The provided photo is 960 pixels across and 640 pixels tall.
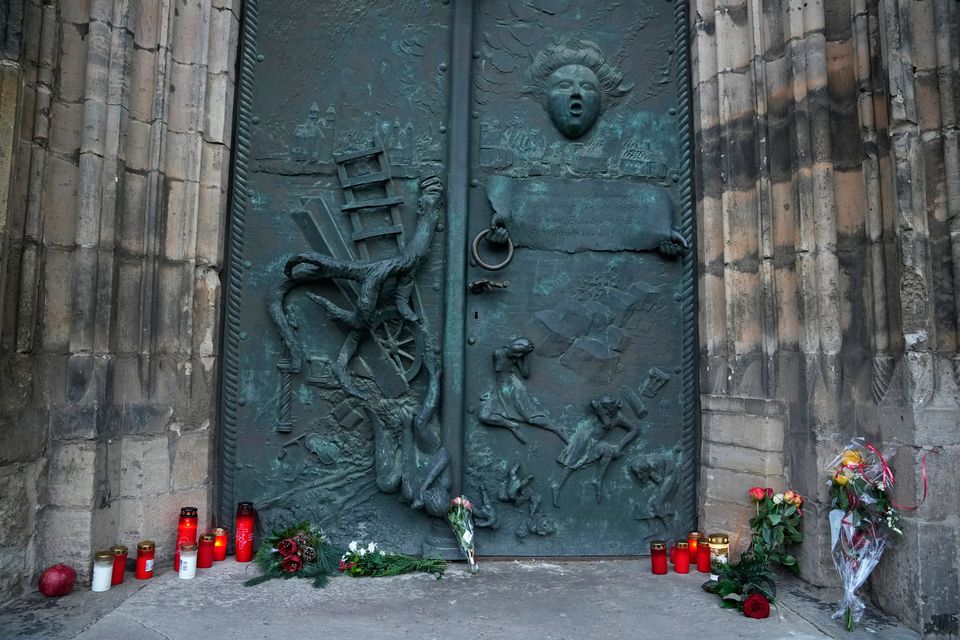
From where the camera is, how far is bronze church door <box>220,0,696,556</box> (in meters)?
A: 3.69

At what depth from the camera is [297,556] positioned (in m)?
3.33

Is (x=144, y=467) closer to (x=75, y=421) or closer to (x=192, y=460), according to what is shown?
(x=192, y=460)

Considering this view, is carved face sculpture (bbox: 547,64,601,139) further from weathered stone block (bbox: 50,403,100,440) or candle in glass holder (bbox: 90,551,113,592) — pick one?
candle in glass holder (bbox: 90,551,113,592)

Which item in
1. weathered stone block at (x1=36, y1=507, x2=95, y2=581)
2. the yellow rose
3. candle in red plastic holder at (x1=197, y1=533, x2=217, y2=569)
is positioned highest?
the yellow rose

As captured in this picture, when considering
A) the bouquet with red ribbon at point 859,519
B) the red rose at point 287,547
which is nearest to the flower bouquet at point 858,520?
the bouquet with red ribbon at point 859,519

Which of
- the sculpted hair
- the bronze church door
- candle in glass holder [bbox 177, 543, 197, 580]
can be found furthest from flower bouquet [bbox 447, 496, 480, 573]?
the sculpted hair

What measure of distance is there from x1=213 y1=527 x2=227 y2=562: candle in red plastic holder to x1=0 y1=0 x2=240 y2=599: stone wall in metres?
0.11

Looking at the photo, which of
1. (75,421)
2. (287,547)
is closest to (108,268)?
(75,421)

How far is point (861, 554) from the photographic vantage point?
2.89 meters

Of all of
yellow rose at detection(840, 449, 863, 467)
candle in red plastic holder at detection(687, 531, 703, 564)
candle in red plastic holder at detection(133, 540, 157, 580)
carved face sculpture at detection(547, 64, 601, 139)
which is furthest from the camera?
carved face sculpture at detection(547, 64, 601, 139)

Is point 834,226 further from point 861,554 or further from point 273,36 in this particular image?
point 273,36

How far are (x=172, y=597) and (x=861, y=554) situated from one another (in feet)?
9.45

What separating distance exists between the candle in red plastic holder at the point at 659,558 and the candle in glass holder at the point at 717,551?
8.6 inches

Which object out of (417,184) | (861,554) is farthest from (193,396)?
(861,554)
